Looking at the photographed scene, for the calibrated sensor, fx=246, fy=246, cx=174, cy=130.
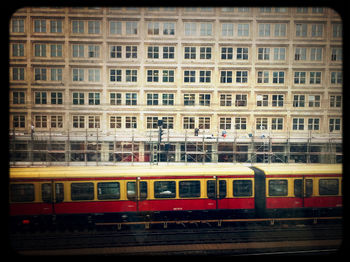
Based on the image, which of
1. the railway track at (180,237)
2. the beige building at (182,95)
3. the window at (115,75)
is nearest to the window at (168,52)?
the beige building at (182,95)

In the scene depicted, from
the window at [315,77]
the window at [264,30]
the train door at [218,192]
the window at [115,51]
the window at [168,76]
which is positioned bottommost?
the train door at [218,192]

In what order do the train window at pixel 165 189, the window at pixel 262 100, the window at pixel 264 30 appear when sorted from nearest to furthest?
1. the train window at pixel 165 189
2. the window at pixel 264 30
3. the window at pixel 262 100

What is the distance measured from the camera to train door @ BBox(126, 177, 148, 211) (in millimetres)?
6367

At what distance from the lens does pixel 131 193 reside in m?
6.38

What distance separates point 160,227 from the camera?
6.56 m

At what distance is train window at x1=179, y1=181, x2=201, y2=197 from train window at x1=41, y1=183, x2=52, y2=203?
3262mm

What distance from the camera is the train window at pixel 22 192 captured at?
5.67 meters

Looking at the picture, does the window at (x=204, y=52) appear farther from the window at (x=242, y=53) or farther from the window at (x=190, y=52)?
the window at (x=242, y=53)

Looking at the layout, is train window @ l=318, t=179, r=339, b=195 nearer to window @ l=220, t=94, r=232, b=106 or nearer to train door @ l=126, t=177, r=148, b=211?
train door @ l=126, t=177, r=148, b=211

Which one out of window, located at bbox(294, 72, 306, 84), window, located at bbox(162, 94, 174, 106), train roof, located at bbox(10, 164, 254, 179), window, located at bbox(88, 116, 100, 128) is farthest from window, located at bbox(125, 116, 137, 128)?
window, located at bbox(294, 72, 306, 84)

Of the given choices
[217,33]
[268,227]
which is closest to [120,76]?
[217,33]

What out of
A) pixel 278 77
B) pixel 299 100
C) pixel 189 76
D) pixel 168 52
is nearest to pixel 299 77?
pixel 278 77

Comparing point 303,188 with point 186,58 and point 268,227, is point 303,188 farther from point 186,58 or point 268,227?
point 186,58
